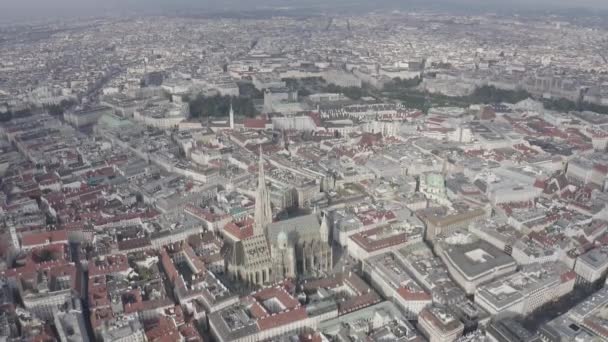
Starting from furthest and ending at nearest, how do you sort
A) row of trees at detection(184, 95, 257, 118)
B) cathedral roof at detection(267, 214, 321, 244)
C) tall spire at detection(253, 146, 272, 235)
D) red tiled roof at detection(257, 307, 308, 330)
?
row of trees at detection(184, 95, 257, 118)
cathedral roof at detection(267, 214, 321, 244)
tall spire at detection(253, 146, 272, 235)
red tiled roof at detection(257, 307, 308, 330)

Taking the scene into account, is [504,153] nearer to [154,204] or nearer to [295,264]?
[295,264]

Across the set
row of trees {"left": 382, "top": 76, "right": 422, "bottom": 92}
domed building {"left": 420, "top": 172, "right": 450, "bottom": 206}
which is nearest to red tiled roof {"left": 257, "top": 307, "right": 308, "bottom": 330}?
domed building {"left": 420, "top": 172, "right": 450, "bottom": 206}

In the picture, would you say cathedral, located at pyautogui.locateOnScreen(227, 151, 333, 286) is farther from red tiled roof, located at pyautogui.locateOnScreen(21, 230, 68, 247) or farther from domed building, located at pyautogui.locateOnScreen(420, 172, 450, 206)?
domed building, located at pyautogui.locateOnScreen(420, 172, 450, 206)

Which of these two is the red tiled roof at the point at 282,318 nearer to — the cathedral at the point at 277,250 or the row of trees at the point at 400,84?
the cathedral at the point at 277,250

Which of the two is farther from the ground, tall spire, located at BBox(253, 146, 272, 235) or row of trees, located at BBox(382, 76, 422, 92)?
tall spire, located at BBox(253, 146, 272, 235)

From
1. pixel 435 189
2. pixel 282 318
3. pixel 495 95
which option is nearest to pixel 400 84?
pixel 495 95

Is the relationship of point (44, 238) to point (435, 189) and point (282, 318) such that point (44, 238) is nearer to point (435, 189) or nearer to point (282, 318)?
point (282, 318)

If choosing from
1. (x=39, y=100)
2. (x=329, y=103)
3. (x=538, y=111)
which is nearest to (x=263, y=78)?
(x=329, y=103)
